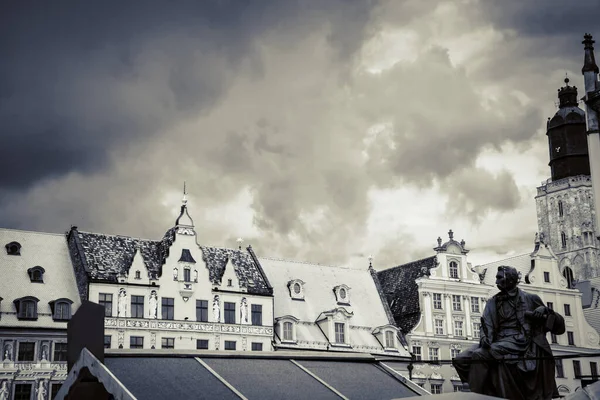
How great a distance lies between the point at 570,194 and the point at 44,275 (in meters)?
85.6

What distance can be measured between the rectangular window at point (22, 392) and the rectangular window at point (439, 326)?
2531 cm

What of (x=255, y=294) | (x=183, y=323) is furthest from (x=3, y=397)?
(x=255, y=294)

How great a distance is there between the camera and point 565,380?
2180 inches

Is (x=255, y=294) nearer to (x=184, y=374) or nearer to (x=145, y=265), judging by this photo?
(x=145, y=265)

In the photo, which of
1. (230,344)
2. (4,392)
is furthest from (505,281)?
(230,344)

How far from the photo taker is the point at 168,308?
4544 cm

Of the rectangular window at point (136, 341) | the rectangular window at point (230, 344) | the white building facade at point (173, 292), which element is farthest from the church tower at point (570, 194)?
the rectangular window at point (136, 341)

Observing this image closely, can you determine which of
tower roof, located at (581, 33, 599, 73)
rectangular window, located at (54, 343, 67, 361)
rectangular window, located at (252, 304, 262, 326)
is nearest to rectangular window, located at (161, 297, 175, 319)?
rectangular window, located at (252, 304, 262, 326)

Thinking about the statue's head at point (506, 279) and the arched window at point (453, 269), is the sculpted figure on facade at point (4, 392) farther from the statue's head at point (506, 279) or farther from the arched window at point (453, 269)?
the statue's head at point (506, 279)

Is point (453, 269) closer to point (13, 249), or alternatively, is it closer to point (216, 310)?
point (216, 310)

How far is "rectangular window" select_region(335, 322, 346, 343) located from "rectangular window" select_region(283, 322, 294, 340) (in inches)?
127

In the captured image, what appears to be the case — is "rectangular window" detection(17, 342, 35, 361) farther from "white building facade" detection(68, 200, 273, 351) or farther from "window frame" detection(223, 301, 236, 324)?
"window frame" detection(223, 301, 236, 324)

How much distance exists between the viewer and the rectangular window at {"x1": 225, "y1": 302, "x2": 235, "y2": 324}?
47250 mm

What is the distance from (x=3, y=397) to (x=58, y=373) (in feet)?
9.08
